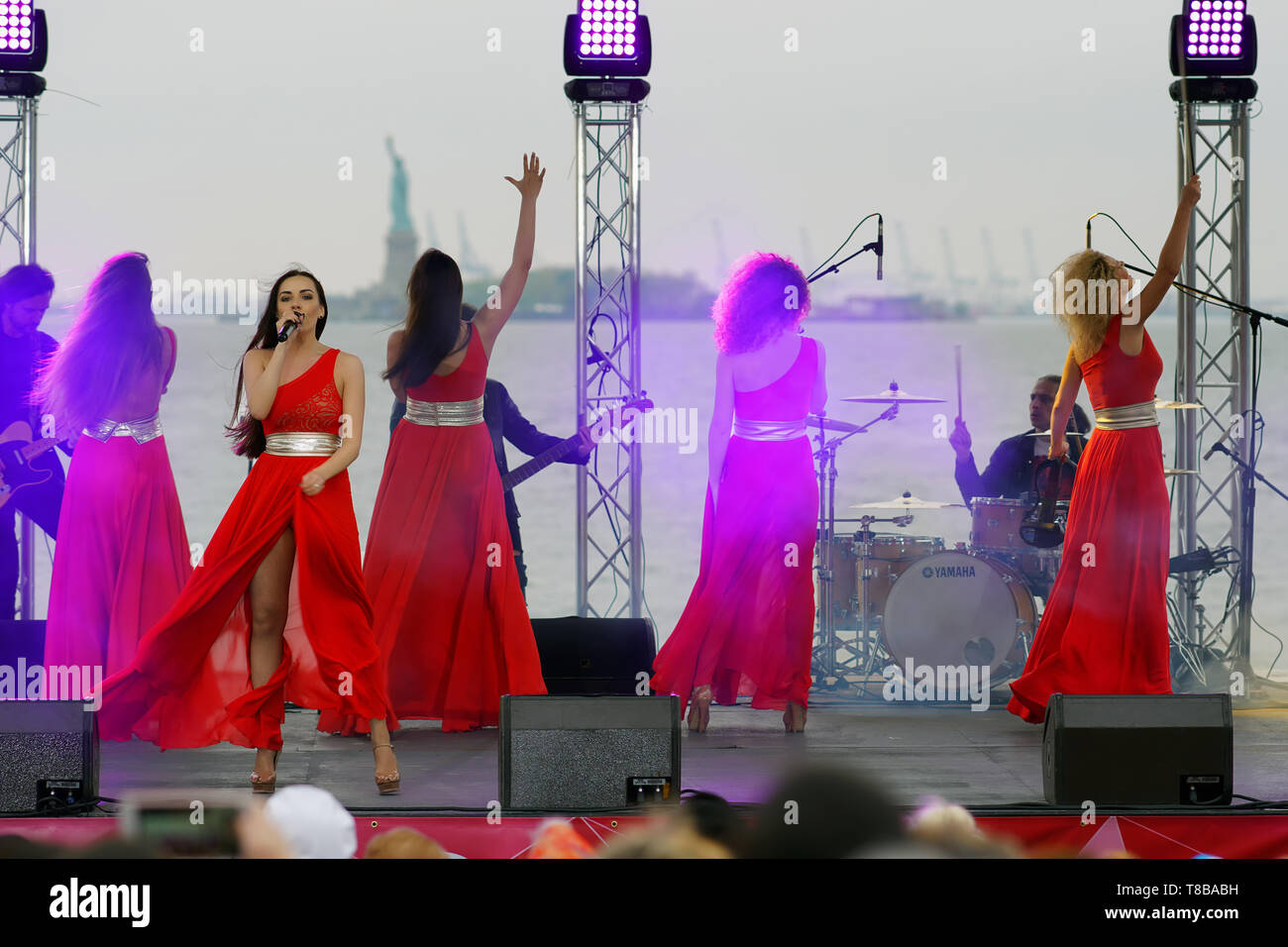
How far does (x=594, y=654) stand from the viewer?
216 inches

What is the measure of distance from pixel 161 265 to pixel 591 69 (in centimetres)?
1063

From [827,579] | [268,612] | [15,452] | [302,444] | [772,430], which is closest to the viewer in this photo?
[268,612]

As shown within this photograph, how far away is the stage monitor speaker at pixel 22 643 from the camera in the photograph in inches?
211

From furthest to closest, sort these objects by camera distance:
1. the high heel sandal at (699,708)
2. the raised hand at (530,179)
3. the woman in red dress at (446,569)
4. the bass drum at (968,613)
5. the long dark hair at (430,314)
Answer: the bass drum at (968,613), the high heel sandal at (699,708), the woman in red dress at (446,569), the long dark hair at (430,314), the raised hand at (530,179)

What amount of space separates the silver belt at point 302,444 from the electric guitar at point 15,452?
1746 mm

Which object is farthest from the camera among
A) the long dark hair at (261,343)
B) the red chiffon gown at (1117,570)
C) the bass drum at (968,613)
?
the bass drum at (968,613)

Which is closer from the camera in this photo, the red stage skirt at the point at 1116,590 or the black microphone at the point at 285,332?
the black microphone at the point at 285,332

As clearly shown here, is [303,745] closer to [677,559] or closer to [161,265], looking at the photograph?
[161,265]

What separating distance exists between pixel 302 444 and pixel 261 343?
1.22 feet


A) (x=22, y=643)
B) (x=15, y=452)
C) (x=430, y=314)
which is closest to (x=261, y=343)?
(x=430, y=314)

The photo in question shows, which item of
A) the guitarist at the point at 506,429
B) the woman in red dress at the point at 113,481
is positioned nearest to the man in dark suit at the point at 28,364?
the woman in red dress at the point at 113,481

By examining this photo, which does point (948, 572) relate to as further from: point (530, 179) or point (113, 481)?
point (113, 481)

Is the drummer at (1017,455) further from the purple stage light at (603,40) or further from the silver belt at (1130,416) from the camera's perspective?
the purple stage light at (603,40)

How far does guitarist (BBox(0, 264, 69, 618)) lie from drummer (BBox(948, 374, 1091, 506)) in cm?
382
